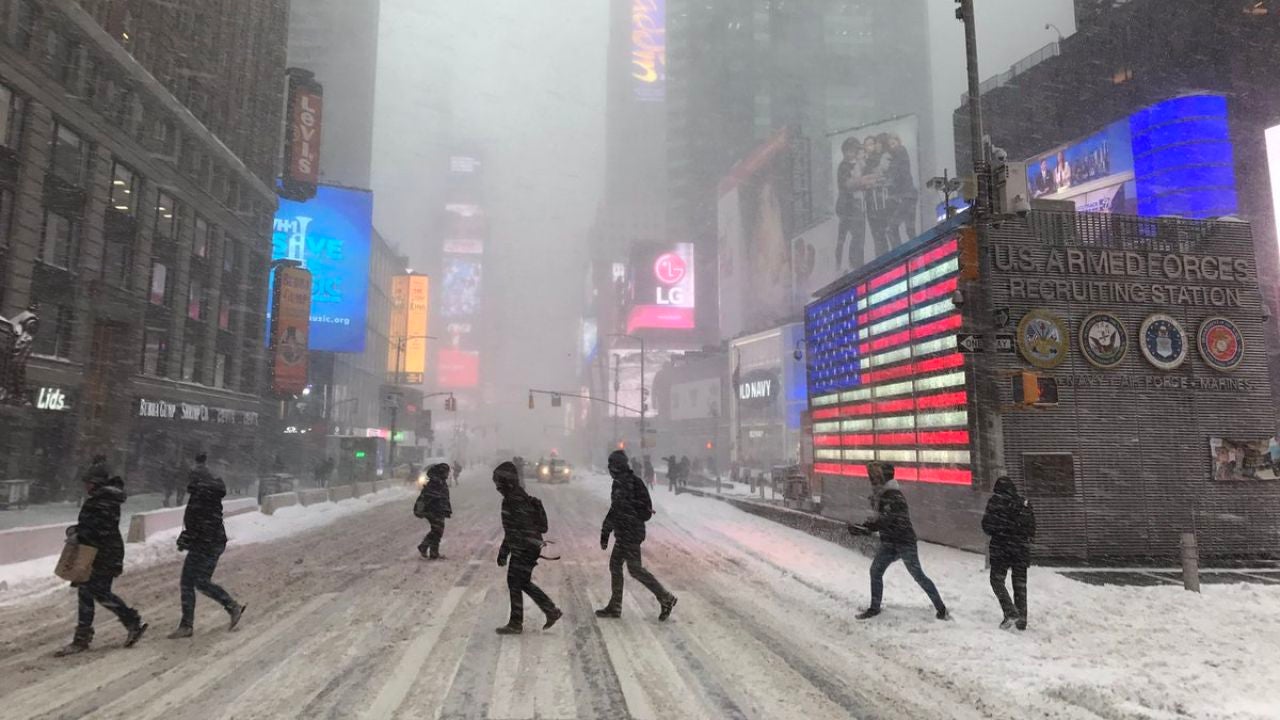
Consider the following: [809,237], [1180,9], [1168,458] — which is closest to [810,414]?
[1168,458]

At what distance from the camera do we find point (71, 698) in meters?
5.40

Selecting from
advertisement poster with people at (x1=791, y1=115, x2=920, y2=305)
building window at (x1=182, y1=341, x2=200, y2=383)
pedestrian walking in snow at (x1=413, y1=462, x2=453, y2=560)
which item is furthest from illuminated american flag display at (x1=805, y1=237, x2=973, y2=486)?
advertisement poster with people at (x1=791, y1=115, x2=920, y2=305)

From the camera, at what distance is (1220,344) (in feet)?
46.3

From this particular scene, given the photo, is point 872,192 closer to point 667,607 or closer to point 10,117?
point 10,117

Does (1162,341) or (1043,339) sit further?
(1162,341)

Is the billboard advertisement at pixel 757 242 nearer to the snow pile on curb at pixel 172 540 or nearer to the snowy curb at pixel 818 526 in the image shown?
the snowy curb at pixel 818 526

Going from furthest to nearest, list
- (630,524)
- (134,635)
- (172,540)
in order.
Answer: (172,540)
(630,524)
(134,635)

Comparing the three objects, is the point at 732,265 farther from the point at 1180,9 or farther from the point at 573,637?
the point at 573,637

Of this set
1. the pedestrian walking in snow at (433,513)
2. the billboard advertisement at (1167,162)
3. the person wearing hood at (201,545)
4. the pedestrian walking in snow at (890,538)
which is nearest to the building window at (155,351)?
the pedestrian walking in snow at (433,513)

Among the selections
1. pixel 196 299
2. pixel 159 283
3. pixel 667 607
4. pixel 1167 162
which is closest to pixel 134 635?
pixel 667 607

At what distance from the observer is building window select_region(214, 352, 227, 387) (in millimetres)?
39219

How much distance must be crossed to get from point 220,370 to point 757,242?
73.9 meters

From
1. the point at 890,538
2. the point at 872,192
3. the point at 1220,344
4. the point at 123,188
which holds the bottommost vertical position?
the point at 890,538

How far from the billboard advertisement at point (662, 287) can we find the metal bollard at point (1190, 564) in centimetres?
11409
